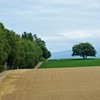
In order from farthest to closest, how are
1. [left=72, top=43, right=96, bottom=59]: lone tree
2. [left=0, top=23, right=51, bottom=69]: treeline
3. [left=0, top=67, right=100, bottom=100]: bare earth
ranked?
[left=72, top=43, right=96, bottom=59]: lone tree → [left=0, top=23, right=51, bottom=69]: treeline → [left=0, top=67, right=100, bottom=100]: bare earth

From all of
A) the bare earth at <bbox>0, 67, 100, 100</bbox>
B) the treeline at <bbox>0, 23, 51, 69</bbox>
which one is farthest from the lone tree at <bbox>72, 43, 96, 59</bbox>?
the bare earth at <bbox>0, 67, 100, 100</bbox>

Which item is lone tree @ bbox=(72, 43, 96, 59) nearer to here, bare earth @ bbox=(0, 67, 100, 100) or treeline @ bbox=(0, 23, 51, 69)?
treeline @ bbox=(0, 23, 51, 69)

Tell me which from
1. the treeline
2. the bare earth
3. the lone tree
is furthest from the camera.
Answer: the lone tree

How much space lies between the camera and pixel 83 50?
147500 millimetres

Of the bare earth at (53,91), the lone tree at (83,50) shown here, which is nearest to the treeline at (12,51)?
the bare earth at (53,91)

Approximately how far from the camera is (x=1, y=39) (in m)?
36.2

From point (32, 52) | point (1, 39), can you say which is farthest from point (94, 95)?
point (32, 52)

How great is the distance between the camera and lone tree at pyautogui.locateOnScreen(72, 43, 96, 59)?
482ft

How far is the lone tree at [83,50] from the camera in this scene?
147 meters

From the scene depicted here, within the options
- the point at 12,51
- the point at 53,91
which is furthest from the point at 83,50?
the point at 53,91

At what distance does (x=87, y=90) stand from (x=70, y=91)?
96 cm

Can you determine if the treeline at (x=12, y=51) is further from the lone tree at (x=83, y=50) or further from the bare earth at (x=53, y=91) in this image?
the lone tree at (x=83, y=50)

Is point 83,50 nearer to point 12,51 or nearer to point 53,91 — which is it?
point 12,51

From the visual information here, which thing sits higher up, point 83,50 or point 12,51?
point 12,51
